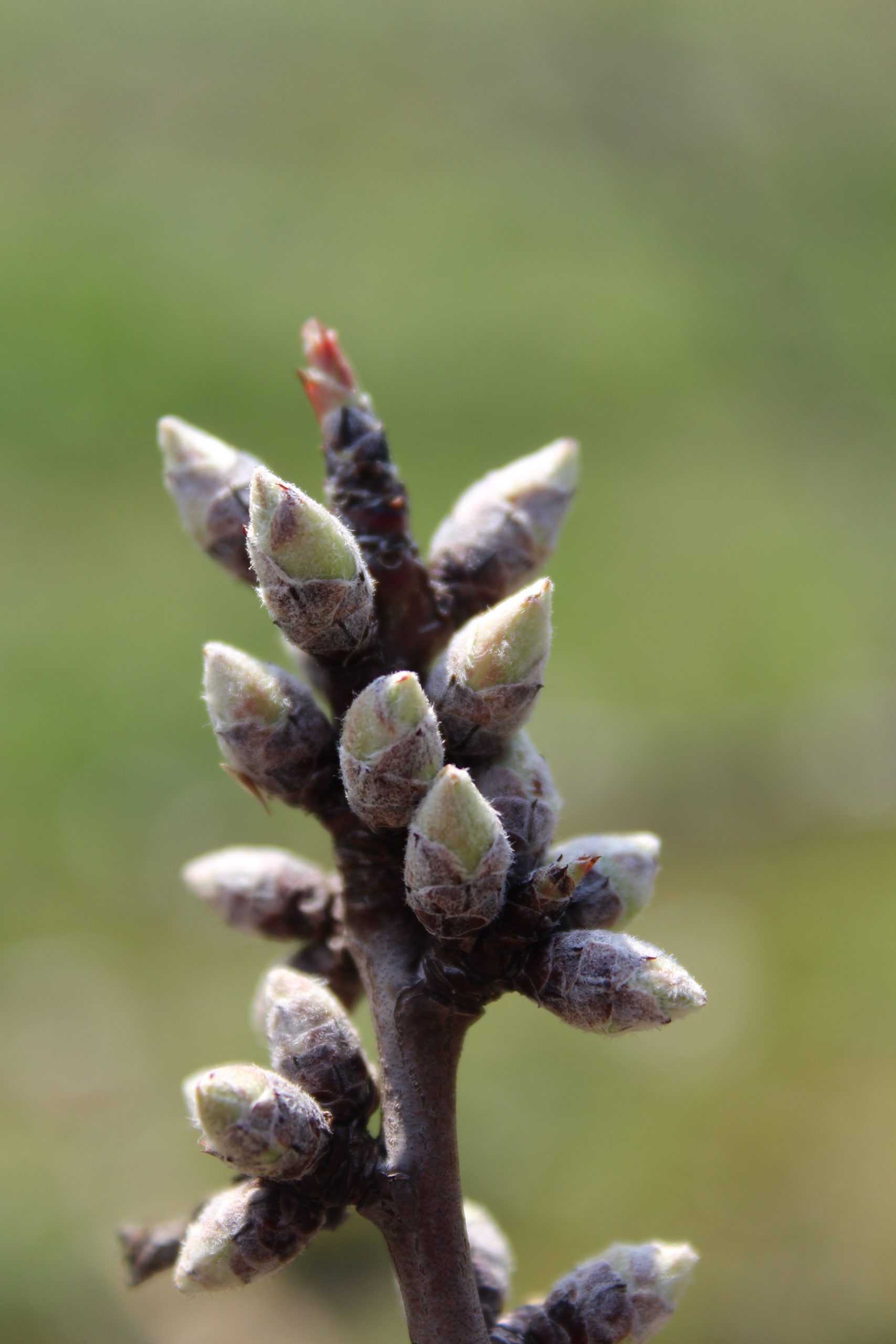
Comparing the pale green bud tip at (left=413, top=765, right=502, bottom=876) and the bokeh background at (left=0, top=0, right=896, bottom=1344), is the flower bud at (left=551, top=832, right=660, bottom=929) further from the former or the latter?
the bokeh background at (left=0, top=0, right=896, bottom=1344)

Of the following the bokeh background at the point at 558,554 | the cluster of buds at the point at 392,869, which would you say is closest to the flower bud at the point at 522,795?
the cluster of buds at the point at 392,869

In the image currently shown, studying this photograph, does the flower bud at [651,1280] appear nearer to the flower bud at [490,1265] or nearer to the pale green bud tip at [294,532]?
the flower bud at [490,1265]

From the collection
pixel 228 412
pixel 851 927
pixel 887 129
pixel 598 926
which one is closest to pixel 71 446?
pixel 228 412

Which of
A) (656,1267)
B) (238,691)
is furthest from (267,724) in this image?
(656,1267)

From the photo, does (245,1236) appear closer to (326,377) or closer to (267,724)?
(267,724)

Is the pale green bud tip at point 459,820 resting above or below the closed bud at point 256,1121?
above

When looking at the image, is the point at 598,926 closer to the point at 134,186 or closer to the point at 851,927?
the point at 851,927
